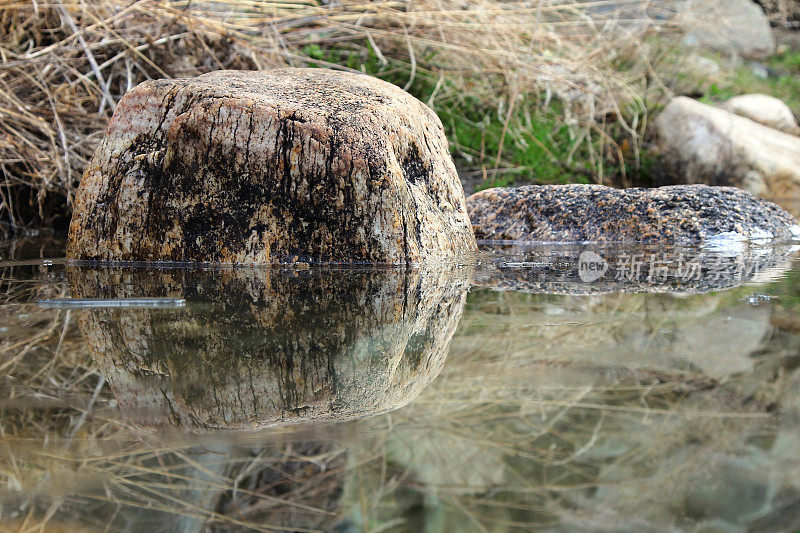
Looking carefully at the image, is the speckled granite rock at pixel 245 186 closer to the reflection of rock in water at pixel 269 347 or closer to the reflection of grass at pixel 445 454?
the reflection of rock in water at pixel 269 347

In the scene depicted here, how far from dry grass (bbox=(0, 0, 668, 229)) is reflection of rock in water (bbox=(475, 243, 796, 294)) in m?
1.95

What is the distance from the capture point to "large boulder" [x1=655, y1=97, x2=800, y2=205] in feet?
19.5

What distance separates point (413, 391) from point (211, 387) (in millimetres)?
355

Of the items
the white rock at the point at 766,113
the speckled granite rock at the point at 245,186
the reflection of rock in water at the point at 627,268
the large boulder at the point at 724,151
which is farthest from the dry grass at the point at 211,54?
the white rock at the point at 766,113

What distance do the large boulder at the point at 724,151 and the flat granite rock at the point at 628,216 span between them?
7.01 ft

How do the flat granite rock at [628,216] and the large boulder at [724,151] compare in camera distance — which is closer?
the flat granite rock at [628,216]

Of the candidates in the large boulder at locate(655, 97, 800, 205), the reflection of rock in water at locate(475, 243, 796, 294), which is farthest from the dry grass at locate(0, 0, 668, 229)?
the reflection of rock in water at locate(475, 243, 796, 294)

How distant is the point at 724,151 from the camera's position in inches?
238

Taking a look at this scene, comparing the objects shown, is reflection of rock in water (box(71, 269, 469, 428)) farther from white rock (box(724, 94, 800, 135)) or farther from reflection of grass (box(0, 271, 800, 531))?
white rock (box(724, 94, 800, 135))

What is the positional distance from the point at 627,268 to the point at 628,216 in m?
1.25

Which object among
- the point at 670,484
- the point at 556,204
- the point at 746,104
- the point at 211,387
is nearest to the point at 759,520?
the point at 670,484

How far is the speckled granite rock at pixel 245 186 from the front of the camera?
9.03 feet

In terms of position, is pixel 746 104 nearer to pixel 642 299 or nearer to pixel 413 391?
pixel 642 299

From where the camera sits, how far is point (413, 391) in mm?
1201
